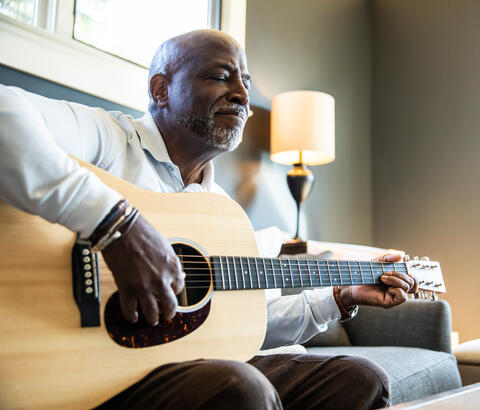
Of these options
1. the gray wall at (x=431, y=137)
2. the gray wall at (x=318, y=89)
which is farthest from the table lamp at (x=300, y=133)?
the gray wall at (x=431, y=137)

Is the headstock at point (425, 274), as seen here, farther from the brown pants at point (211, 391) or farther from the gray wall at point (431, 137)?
the gray wall at point (431, 137)

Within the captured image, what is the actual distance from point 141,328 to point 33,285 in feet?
0.62

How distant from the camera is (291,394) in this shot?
1.15m

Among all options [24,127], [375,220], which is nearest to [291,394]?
[24,127]

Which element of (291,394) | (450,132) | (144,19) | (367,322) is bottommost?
(367,322)

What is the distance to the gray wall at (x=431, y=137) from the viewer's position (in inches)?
125

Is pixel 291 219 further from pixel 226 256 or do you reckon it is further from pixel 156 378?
pixel 156 378

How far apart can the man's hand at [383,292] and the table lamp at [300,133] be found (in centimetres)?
119

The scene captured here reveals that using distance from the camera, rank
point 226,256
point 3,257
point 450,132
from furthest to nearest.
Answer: point 450,132
point 226,256
point 3,257

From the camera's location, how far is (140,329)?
87 centimetres

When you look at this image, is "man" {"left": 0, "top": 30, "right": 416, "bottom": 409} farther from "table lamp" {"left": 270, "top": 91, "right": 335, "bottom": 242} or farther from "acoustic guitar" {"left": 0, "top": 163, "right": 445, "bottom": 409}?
"table lamp" {"left": 270, "top": 91, "right": 335, "bottom": 242}

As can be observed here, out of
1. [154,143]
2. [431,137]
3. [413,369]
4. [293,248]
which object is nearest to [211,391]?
[154,143]

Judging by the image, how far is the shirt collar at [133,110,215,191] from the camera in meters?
1.25

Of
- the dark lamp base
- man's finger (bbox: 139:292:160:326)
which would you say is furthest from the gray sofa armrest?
man's finger (bbox: 139:292:160:326)
